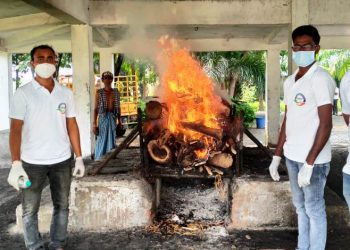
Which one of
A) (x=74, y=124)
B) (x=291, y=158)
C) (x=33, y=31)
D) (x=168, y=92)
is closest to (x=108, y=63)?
(x=33, y=31)

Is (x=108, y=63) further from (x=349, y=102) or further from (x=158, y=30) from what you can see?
(x=349, y=102)

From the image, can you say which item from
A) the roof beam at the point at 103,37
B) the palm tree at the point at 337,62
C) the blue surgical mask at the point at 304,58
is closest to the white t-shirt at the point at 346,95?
the blue surgical mask at the point at 304,58

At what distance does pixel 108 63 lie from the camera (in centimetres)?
1386

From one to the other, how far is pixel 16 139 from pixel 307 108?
2.60 metres

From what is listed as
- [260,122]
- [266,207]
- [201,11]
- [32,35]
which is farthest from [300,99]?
[260,122]

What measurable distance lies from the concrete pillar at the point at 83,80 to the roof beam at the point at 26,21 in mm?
937

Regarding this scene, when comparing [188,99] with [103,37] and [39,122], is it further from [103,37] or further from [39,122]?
[103,37]

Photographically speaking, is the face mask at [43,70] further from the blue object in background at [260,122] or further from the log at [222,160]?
the blue object in background at [260,122]

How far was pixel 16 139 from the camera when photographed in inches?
142

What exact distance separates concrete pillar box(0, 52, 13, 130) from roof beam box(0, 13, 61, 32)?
17.6 feet

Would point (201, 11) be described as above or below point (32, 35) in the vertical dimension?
below

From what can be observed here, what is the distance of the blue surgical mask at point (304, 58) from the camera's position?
347 cm

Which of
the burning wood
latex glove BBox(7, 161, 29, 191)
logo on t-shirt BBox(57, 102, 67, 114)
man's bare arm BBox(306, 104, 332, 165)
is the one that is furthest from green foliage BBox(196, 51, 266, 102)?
latex glove BBox(7, 161, 29, 191)

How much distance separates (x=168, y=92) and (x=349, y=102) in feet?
11.2
